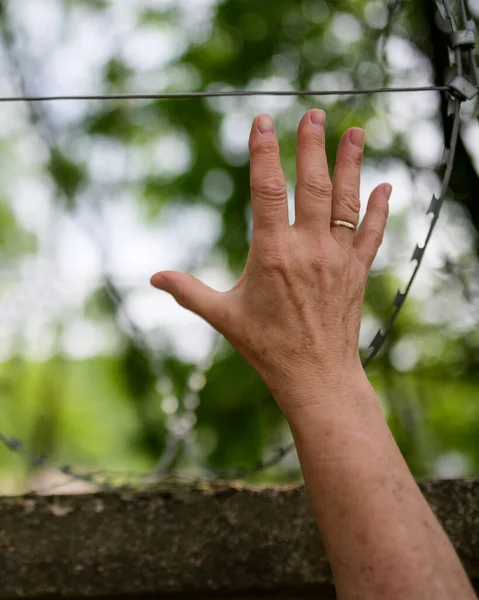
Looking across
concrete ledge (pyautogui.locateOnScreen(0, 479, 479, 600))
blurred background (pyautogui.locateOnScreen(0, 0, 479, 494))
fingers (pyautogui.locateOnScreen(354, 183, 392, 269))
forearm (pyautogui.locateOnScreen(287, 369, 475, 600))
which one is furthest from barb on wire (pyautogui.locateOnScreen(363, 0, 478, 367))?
blurred background (pyautogui.locateOnScreen(0, 0, 479, 494))

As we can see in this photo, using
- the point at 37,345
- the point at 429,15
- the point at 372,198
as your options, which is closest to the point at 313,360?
the point at 372,198

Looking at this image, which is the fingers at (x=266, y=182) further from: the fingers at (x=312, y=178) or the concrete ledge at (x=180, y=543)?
the concrete ledge at (x=180, y=543)

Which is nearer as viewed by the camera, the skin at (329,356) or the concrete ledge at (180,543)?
the skin at (329,356)

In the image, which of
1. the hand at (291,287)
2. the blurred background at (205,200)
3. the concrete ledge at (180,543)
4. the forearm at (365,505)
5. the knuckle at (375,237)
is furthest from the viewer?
the blurred background at (205,200)

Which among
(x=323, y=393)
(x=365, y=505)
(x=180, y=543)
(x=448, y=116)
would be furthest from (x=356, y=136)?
(x=180, y=543)

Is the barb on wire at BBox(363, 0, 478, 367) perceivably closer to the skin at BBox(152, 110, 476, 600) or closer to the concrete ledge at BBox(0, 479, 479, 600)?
the skin at BBox(152, 110, 476, 600)

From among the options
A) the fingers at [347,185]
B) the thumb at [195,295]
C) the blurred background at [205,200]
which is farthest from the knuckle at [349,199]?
the blurred background at [205,200]

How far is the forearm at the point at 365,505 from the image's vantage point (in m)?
0.72

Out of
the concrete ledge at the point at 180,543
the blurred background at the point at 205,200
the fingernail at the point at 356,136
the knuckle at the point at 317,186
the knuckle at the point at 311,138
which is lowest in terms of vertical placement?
the concrete ledge at the point at 180,543

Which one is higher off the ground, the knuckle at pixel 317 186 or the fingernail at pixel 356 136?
the fingernail at pixel 356 136

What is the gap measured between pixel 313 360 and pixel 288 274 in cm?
12

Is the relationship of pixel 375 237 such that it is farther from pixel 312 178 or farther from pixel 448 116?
pixel 448 116

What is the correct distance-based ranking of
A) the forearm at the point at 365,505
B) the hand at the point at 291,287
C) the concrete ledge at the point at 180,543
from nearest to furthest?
1. the forearm at the point at 365,505
2. the hand at the point at 291,287
3. the concrete ledge at the point at 180,543

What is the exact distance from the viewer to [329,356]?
84 cm
